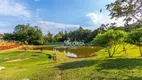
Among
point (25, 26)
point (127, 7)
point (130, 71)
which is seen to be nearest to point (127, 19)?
point (127, 7)

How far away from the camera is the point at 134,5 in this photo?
16359 mm

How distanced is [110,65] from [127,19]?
7097 mm

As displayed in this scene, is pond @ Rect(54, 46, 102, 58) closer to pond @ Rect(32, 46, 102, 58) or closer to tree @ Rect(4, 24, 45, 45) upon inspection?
pond @ Rect(32, 46, 102, 58)

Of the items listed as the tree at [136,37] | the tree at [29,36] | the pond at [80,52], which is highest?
the tree at [29,36]

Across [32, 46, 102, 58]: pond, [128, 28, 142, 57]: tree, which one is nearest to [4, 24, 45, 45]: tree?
[32, 46, 102, 58]: pond

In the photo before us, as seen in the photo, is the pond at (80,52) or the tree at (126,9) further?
the pond at (80,52)

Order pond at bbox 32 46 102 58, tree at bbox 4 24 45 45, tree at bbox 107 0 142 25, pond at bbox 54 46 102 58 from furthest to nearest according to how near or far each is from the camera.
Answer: tree at bbox 4 24 45 45 → pond at bbox 32 46 102 58 → pond at bbox 54 46 102 58 → tree at bbox 107 0 142 25

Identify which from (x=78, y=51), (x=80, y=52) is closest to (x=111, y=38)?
(x=80, y=52)

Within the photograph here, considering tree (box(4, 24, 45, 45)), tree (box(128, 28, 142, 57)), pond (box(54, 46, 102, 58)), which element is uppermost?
tree (box(4, 24, 45, 45))

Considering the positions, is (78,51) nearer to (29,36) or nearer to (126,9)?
(126,9)

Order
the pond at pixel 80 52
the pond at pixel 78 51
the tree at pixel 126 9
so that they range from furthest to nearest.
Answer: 1. the pond at pixel 78 51
2. the pond at pixel 80 52
3. the tree at pixel 126 9

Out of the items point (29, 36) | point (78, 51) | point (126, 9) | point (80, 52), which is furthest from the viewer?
point (29, 36)

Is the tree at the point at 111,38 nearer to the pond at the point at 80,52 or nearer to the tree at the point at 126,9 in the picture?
the tree at the point at 126,9

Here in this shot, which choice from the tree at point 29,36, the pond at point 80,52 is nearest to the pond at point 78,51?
the pond at point 80,52
